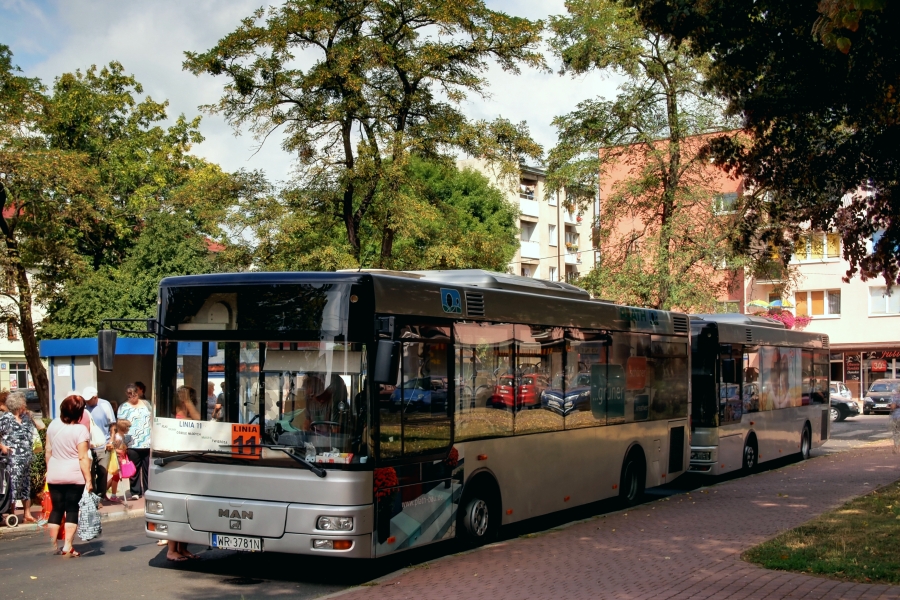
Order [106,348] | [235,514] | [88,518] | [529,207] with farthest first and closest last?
[529,207], [88,518], [106,348], [235,514]

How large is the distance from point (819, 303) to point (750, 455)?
41643mm

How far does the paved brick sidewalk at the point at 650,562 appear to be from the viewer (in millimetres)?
8672

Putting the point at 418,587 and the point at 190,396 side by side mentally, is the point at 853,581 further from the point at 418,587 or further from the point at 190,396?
the point at 190,396

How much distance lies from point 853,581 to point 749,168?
23.0ft

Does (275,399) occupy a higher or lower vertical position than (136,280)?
lower

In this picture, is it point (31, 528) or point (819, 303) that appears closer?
point (31, 528)

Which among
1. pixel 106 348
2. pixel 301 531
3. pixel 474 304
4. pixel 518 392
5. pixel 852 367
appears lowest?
pixel 301 531

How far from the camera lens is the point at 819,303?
194 ft

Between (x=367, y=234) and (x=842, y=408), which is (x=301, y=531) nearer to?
(x=367, y=234)

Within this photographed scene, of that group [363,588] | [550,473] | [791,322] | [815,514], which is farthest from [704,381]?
[791,322]

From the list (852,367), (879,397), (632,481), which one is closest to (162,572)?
(632,481)

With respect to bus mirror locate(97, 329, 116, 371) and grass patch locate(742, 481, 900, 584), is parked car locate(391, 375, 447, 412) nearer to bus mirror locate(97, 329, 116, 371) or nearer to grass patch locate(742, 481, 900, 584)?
bus mirror locate(97, 329, 116, 371)

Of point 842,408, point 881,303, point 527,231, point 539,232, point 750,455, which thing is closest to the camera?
point 750,455

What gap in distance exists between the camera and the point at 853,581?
8906 millimetres
